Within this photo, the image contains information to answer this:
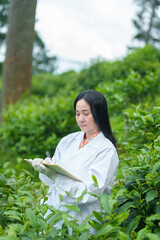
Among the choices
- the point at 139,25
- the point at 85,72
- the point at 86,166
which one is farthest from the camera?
the point at 139,25

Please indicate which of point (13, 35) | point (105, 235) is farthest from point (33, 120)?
point (105, 235)

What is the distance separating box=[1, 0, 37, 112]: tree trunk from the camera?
6.62 m

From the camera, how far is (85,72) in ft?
25.1

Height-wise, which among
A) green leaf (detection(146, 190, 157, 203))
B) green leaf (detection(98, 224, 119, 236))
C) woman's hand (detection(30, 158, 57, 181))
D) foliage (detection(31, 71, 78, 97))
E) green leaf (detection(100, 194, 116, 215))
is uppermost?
foliage (detection(31, 71, 78, 97))

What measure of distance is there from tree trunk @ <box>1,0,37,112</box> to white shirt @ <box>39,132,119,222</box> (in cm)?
503

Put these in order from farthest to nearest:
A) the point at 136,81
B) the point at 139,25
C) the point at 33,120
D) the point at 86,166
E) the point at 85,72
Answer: the point at 139,25 < the point at 85,72 < the point at 33,120 < the point at 136,81 < the point at 86,166

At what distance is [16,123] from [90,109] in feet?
10.6

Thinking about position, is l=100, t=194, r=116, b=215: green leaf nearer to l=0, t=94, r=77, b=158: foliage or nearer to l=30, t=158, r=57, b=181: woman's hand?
l=30, t=158, r=57, b=181: woman's hand

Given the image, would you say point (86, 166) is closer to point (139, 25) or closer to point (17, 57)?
point (17, 57)

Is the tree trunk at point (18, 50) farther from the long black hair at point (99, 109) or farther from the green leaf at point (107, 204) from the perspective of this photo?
the green leaf at point (107, 204)

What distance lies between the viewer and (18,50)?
6.82 metres

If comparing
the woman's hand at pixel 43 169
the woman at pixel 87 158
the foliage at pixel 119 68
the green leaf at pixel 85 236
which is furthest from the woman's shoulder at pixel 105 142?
the foliage at pixel 119 68

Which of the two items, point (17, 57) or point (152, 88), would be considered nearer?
point (152, 88)

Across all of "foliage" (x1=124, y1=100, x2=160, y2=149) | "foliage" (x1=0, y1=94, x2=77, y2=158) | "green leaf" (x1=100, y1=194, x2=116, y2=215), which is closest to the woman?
"green leaf" (x1=100, y1=194, x2=116, y2=215)
